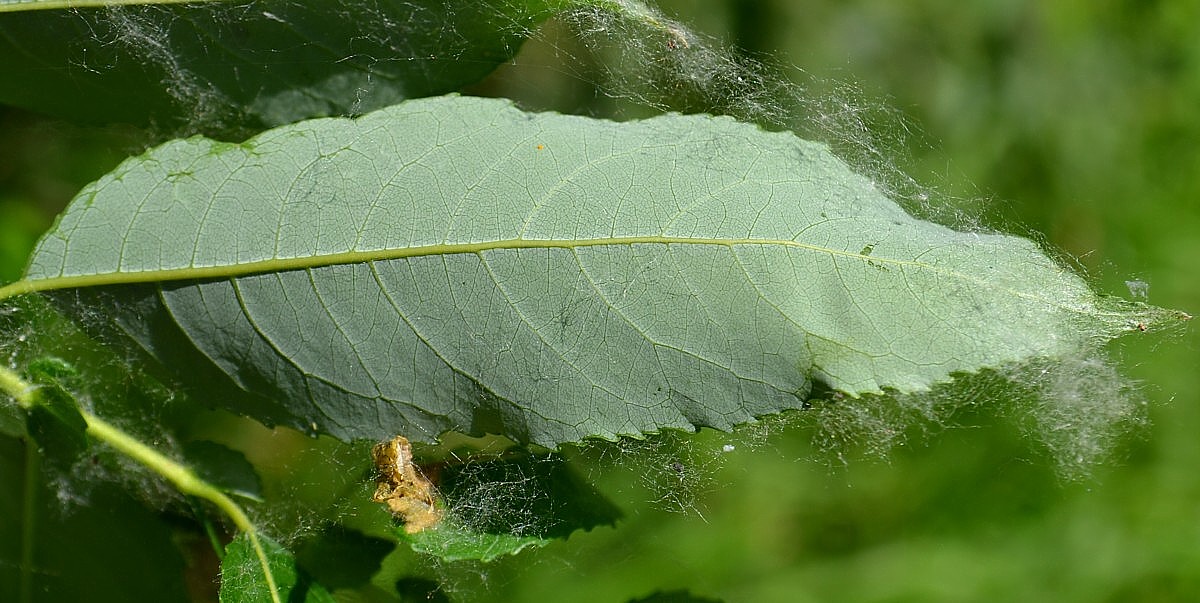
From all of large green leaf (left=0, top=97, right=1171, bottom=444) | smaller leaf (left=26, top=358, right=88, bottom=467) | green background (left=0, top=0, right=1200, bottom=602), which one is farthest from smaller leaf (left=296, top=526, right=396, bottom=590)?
green background (left=0, top=0, right=1200, bottom=602)

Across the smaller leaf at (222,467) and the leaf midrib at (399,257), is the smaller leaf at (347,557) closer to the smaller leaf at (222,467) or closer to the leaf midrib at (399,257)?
the smaller leaf at (222,467)

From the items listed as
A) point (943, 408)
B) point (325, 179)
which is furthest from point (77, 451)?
point (943, 408)

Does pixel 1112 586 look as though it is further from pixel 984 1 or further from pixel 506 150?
pixel 506 150

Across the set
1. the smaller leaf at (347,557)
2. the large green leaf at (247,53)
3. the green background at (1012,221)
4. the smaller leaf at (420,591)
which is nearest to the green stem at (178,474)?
the smaller leaf at (347,557)

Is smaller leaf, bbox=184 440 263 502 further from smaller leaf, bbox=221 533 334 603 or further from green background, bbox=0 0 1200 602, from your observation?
green background, bbox=0 0 1200 602

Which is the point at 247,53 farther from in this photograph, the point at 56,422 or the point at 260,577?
the point at 260,577
